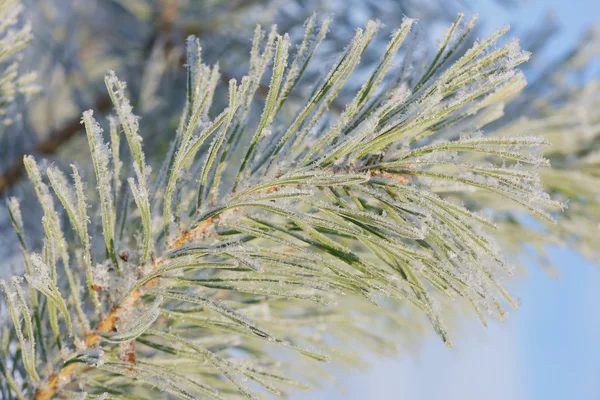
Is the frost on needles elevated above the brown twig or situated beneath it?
situated beneath

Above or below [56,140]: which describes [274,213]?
below

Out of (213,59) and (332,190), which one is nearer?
(332,190)

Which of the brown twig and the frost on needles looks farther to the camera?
the brown twig

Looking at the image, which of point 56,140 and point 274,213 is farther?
point 56,140

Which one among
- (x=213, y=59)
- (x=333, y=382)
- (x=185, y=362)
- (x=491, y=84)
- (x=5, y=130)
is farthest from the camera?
(x=213, y=59)

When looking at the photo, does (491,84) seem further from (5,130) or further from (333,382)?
(5,130)

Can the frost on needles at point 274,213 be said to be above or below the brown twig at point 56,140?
below

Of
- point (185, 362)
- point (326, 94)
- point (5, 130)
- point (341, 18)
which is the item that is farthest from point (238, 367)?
point (341, 18)

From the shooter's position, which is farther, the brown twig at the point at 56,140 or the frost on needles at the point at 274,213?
the brown twig at the point at 56,140
